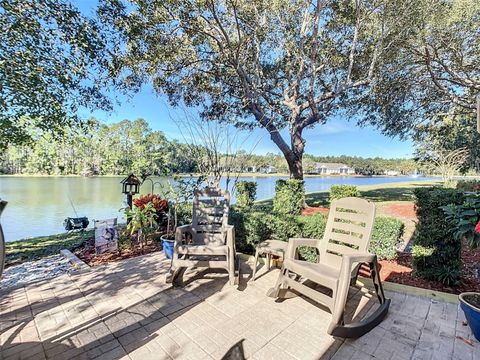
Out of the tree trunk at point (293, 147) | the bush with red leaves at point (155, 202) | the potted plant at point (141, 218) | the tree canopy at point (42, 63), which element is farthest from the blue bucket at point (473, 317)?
the tree trunk at point (293, 147)

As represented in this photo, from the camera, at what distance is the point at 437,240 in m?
2.74

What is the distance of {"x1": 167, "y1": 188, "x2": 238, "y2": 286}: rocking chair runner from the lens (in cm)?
279

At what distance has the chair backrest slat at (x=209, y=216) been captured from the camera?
336 cm

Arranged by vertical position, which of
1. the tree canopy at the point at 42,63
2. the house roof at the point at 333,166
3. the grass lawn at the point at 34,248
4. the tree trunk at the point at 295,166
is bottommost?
the grass lawn at the point at 34,248

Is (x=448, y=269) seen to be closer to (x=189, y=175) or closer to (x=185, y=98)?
(x=189, y=175)

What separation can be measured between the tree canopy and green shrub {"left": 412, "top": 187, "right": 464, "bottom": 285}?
5678 millimetres

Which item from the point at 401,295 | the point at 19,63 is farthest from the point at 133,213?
the point at 401,295

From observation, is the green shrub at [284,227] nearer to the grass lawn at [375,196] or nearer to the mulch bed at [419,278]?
the mulch bed at [419,278]

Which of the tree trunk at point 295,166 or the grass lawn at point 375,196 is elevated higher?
the tree trunk at point 295,166

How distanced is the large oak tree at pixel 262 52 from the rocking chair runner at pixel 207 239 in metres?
3.85

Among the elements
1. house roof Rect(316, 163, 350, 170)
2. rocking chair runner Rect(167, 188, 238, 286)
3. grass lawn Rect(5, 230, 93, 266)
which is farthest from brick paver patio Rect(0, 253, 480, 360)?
house roof Rect(316, 163, 350, 170)

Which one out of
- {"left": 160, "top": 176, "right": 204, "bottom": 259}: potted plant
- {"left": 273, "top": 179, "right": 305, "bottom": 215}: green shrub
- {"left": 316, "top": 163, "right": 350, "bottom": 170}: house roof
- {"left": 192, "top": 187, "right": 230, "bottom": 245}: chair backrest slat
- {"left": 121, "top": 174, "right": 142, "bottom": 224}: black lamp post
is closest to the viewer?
{"left": 192, "top": 187, "right": 230, "bottom": 245}: chair backrest slat

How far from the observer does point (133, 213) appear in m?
3.95

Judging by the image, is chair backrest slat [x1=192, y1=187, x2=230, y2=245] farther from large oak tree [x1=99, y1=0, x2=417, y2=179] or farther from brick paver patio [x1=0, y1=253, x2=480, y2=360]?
large oak tree [x1=99, y1=0, x2=417, y2=179]
